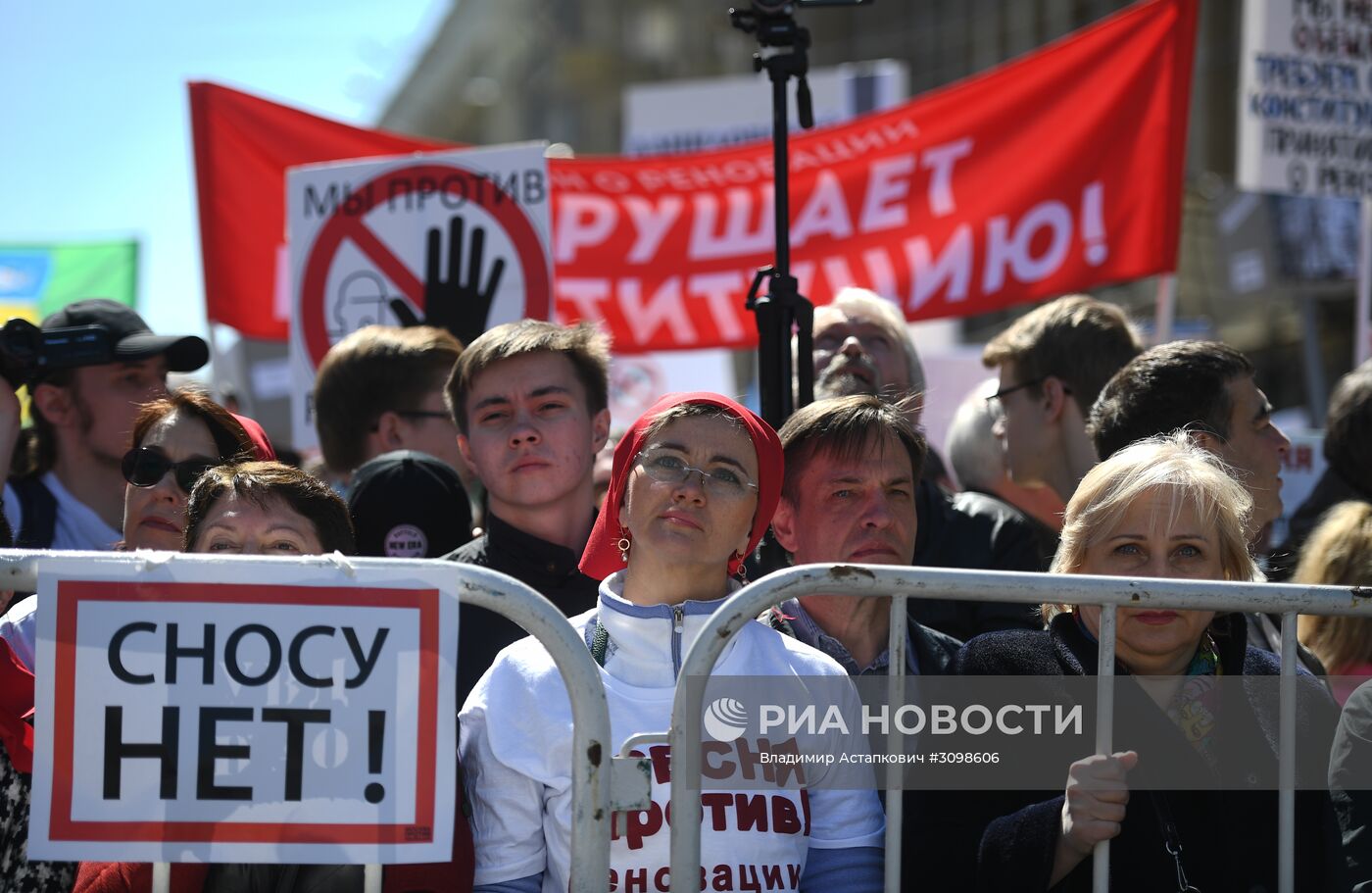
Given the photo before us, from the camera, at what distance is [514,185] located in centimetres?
543

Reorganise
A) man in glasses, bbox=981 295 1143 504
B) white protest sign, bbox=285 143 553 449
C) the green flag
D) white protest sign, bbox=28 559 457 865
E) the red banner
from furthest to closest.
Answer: the green flag
the red banner
white protest sign, bbox=285 143 553 449
man in glasses, bbox=981 295 1143 504
white protest sign, bbox=28 559 457 865

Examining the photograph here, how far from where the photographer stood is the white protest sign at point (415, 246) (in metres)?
5.38

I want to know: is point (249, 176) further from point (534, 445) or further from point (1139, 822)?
point (1139, 822)

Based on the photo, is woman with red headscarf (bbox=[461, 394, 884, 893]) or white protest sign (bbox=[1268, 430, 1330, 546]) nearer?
woman with red headscarf (bbox=[461, 394, 884, 893])

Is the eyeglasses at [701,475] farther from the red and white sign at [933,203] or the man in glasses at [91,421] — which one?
the red and white sign at [933,203]

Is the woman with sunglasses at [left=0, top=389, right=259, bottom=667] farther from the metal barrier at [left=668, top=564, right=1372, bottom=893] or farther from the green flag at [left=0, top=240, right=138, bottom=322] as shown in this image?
the green flag at [left=0, top=240, right=138, bottom=322]

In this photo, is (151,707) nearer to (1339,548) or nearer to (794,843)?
(794,843)

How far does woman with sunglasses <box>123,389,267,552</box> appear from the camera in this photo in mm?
3197

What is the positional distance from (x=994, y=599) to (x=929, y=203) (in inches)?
159

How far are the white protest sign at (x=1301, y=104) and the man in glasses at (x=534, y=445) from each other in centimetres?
360

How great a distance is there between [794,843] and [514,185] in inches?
136

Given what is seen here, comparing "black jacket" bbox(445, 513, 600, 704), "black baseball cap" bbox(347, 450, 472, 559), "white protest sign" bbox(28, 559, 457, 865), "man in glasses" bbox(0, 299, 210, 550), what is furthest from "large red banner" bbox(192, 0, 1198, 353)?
"white protest sign" bbox(28, 559, 457, 865)

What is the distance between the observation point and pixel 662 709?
246cm

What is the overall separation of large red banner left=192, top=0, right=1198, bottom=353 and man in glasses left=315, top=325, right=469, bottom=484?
2008mm
